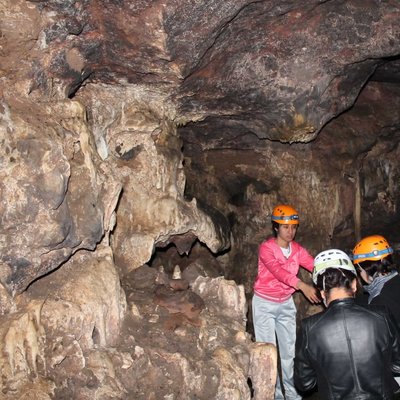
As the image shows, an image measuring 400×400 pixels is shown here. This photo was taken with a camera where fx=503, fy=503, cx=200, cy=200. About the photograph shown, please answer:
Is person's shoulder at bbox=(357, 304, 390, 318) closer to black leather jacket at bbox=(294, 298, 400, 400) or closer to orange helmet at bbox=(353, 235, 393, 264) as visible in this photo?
black leather jacket at bbox=(294, 298, 400, 400)

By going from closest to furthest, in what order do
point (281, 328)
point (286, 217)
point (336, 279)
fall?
point (336, 279) → point (286, 217) → point (281, 328)

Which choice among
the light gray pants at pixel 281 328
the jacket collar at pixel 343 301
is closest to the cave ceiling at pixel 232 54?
the light gray pants at pixel 281 328

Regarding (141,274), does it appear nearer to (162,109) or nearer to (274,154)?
(162,109)

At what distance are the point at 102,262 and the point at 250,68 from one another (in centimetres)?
271

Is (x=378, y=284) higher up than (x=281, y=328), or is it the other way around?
(x=378, y=284)

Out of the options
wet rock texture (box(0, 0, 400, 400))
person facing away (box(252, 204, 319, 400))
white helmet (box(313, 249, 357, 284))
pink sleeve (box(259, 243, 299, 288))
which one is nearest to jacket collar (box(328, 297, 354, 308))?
white helmet (box(313, 249, 357, 284))

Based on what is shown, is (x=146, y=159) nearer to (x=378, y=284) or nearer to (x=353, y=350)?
(x=378, y=284)

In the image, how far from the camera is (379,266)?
363 centimetres

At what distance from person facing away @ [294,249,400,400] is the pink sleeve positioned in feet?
6.28

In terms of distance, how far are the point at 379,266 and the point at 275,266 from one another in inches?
59.1

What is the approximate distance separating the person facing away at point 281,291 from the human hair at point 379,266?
1.49 metres

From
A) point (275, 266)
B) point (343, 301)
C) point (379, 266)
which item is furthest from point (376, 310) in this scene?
point (275, 266)

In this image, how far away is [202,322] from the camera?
183 inches

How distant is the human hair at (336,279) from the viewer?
2.90 meters
